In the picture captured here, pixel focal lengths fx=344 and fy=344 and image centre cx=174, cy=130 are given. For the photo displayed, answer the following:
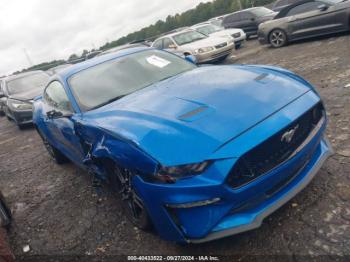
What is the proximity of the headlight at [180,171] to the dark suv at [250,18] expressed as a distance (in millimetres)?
14112

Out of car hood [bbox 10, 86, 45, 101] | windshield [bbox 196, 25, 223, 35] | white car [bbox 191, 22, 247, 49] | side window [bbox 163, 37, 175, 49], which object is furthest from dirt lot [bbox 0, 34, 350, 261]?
windshield [bbox 196, 25, 223, 35]

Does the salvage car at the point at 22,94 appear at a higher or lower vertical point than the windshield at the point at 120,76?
lower

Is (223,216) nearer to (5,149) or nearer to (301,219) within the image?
(301,219)

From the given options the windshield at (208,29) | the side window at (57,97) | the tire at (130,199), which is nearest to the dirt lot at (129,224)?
the tire at (130,199)

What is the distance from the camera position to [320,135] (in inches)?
114

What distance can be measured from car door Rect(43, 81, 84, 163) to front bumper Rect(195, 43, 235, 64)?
272 inches

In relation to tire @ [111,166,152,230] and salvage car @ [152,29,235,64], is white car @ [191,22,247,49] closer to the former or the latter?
salvage car @ [152,29,235,64]

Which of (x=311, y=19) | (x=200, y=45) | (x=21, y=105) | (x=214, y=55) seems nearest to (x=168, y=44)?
(x=200, y=45)

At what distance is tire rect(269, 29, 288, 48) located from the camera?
1098 centimetres

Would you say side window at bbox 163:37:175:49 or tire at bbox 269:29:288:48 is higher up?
side window at bbox 163:37:175:49

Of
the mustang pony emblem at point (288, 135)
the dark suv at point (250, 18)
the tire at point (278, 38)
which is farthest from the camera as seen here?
the dark suv at point (250, 18)

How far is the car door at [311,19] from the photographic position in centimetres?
959

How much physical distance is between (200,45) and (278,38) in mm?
2538

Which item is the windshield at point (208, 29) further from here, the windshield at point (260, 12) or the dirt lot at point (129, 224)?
the dirt lot at point (129, 224)
